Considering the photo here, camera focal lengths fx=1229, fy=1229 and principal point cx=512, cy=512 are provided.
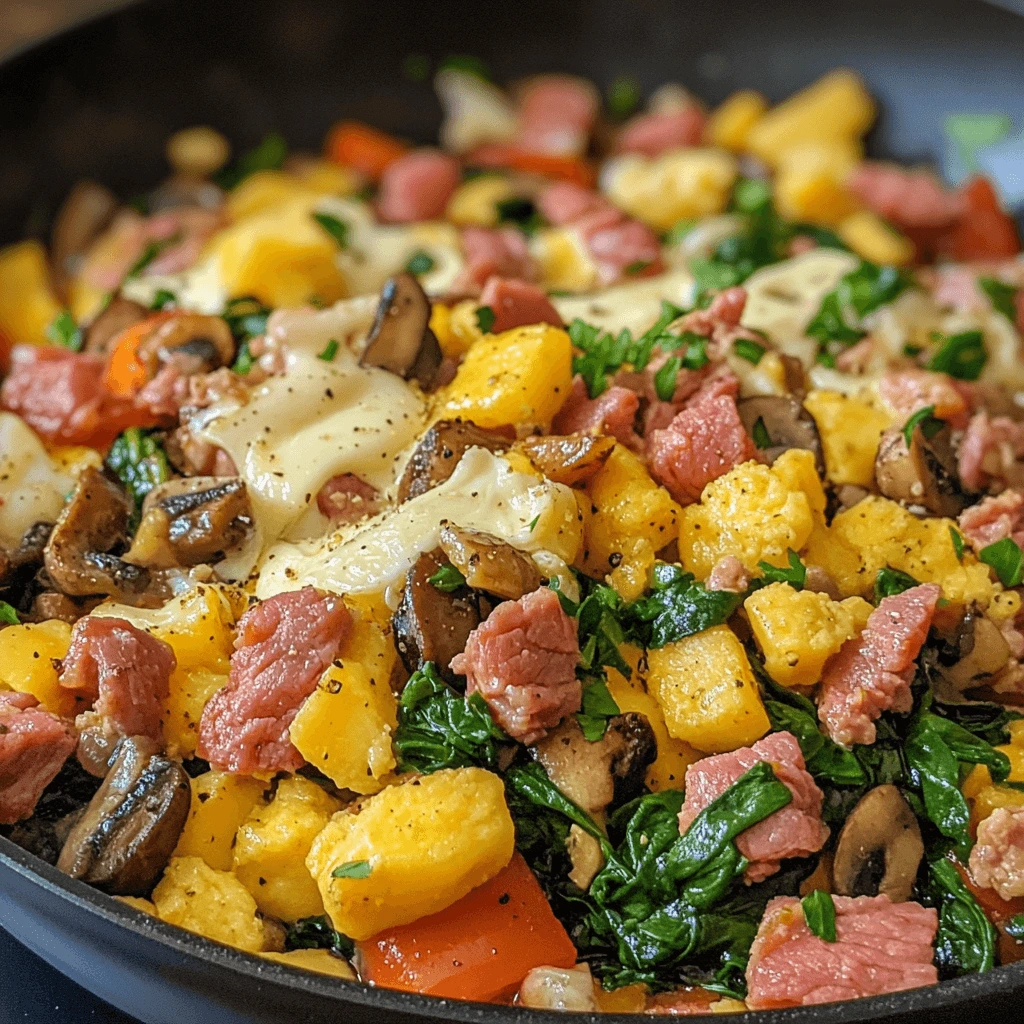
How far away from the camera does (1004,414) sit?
173 inches

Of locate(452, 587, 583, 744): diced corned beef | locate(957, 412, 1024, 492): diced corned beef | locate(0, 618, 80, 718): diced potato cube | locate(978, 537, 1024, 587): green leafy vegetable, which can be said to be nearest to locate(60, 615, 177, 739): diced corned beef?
locate(0, 618, 80, 718): diced potato cube

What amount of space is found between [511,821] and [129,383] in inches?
82.1

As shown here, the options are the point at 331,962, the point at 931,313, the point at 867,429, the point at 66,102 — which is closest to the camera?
the point at 331,962

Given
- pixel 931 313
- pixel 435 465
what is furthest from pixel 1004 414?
pixel 435 465

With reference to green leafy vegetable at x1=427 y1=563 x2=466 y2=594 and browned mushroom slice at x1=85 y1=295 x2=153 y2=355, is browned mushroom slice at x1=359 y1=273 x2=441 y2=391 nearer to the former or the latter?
green leafy vegetable at x1=427 y1=563 x2=466 y2=594

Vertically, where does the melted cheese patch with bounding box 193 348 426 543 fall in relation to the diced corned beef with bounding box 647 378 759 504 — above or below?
below

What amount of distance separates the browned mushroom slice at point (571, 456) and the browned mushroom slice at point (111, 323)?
6.01 feet

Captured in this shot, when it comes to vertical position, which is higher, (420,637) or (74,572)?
(420,637)

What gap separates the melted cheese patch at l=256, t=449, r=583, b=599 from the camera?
11.0ft

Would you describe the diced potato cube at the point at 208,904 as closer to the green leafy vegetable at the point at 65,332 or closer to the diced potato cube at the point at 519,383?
the diced potato cube at the point at 519,383

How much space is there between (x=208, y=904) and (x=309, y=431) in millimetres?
1430

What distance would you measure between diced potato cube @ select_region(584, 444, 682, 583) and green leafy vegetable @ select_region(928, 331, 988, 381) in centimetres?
166

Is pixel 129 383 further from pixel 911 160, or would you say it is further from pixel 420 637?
pixel 911 160

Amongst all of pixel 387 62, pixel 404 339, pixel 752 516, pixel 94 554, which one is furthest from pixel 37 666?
pixel 387 62
